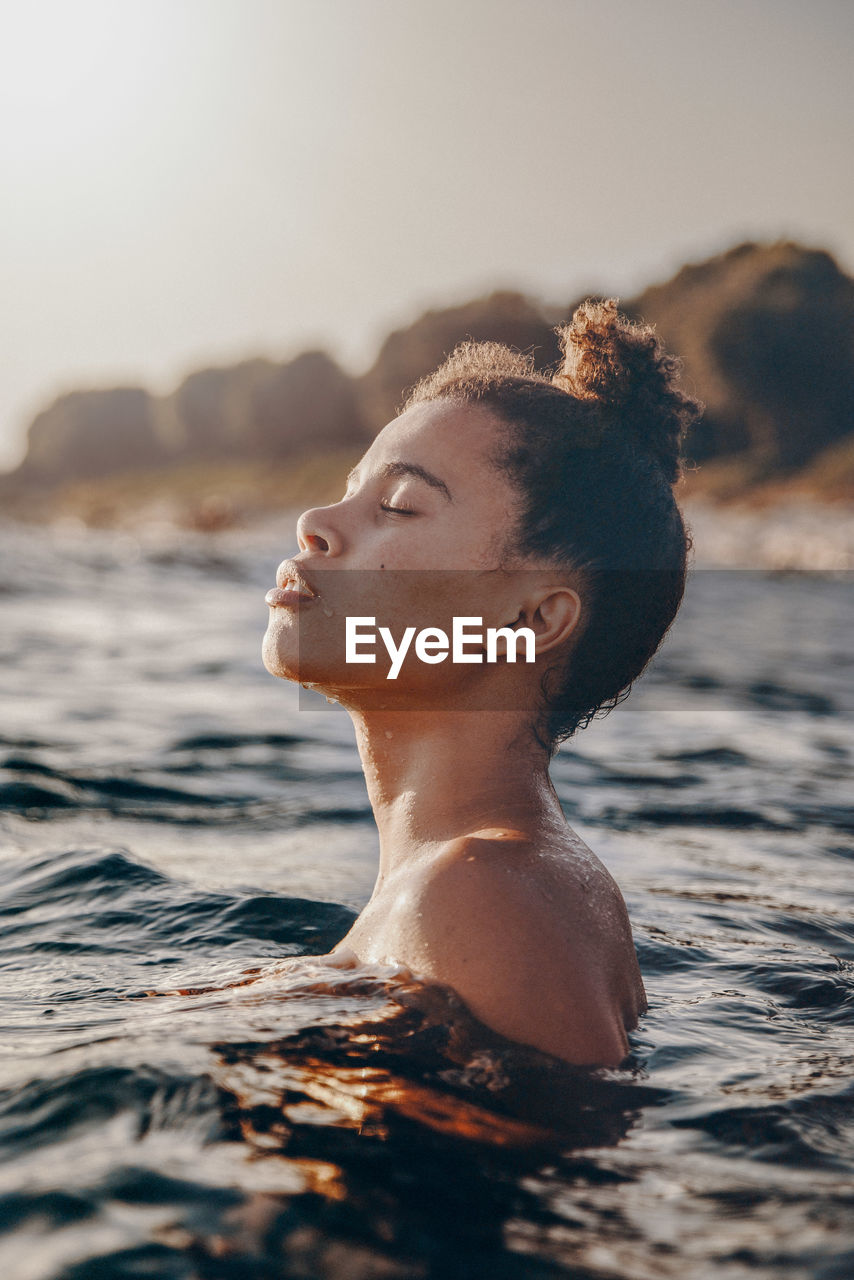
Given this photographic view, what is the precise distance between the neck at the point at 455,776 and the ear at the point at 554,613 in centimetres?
24

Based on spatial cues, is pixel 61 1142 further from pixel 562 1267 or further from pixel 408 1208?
pixel 562 1267

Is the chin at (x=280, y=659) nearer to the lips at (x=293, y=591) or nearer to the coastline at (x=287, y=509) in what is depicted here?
the lips at (x=293, y=591)

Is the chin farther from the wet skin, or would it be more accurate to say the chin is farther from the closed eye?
the closed eye

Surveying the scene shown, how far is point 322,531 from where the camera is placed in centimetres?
309

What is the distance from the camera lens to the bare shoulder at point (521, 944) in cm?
262

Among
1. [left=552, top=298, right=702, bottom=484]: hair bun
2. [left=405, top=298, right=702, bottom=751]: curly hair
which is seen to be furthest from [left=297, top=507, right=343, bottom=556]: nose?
[left=552, top=298, right=702, bottom=484]: hair bun

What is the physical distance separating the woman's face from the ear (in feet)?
0.14

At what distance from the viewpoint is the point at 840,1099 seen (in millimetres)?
2869

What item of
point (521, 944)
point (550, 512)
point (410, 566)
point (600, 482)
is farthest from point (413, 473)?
point (521, 944)

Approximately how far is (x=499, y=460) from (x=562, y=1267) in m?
1.85

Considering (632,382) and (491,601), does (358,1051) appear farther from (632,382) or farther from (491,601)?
(632,382)

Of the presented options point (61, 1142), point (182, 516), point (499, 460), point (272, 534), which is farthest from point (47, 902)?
point (182, 516)

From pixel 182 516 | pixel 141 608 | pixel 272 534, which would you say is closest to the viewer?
pixel 141 608

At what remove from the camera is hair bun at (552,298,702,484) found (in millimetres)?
3291
